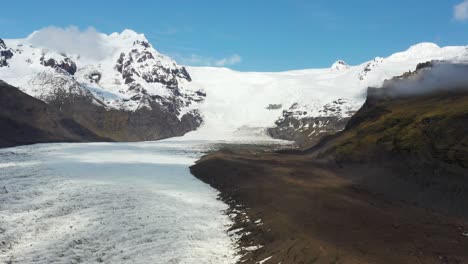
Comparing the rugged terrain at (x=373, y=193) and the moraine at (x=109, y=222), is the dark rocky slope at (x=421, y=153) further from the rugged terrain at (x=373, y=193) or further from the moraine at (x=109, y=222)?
the moraine at (x=109, y=222)

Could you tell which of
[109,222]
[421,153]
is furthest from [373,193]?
[109,222]

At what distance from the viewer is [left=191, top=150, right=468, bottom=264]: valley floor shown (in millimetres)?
32062

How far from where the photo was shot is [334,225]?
1649 inches

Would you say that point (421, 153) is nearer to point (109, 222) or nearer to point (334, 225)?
point (334, 225)

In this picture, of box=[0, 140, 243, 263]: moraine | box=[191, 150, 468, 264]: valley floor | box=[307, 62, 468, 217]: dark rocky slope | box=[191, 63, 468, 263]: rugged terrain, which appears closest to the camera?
box=[191, 150, 468, 264]: valley floor

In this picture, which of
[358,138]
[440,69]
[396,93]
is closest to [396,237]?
[358,138]

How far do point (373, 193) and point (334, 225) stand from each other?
21676 millimetres

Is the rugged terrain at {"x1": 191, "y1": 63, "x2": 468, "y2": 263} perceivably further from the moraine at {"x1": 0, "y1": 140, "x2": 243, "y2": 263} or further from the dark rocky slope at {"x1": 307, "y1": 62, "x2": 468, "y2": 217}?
the moraine at {"x1": 0, "y1": 140, "x2": 243, "y2": 263}

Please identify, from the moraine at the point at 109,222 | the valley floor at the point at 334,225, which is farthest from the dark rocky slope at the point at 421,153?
the moraine at the point at 109,222

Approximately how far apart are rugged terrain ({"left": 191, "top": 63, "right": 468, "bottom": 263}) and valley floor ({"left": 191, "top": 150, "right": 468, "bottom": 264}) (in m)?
0.09

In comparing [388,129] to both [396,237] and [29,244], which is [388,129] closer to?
[396,237]

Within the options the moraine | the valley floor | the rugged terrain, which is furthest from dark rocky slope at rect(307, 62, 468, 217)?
the moraine

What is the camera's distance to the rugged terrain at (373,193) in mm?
34062

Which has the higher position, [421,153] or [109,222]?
[421,153]
